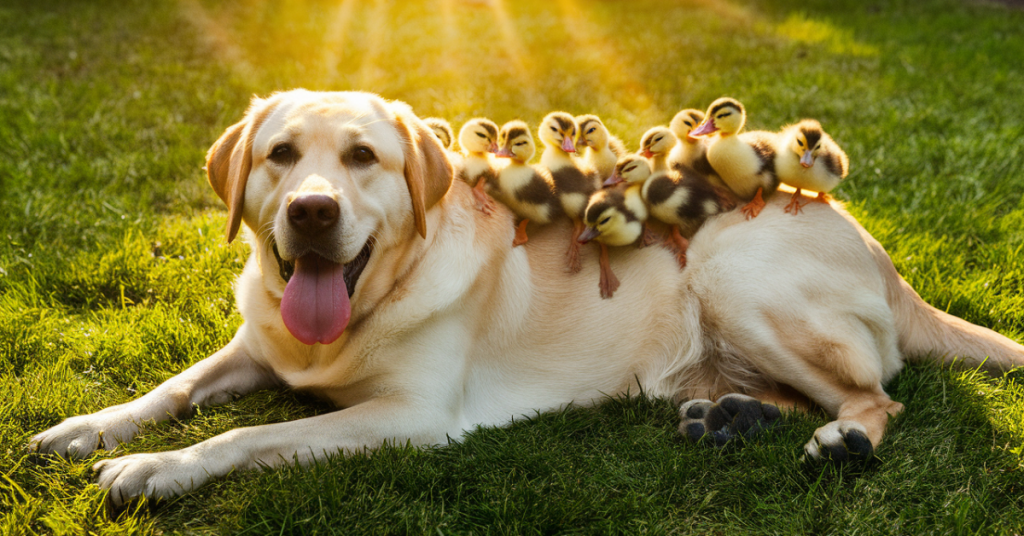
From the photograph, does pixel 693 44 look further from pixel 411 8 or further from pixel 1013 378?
pixel 1013 378

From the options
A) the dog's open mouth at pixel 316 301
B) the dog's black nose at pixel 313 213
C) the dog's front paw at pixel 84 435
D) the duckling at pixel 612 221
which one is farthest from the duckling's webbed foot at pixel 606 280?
the dog's front paw at pixel 84 435

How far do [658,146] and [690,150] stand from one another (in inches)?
6.3

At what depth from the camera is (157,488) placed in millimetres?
2248

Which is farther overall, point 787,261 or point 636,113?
point 636,113

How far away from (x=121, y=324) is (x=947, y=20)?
11.0 m

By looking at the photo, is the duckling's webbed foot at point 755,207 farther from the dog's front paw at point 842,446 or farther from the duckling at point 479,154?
the duckling at point 479,154

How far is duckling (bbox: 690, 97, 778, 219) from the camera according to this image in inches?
126

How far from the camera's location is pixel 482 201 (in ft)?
10.4

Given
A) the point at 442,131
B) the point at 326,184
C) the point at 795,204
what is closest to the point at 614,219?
the point at 795,204

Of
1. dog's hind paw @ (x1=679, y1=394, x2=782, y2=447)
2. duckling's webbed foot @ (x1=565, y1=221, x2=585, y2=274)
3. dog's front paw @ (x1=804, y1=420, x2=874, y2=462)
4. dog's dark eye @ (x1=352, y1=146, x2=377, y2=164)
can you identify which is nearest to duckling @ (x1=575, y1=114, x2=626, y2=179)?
duckling's webbed foot @ (x1=565, y1=221, x2=585, y2=274)

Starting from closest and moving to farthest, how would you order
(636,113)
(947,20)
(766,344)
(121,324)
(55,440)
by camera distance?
(55,440), (766,344), (121,324), (636,113), (947,20)

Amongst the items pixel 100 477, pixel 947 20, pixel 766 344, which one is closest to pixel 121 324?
pixel 100 477

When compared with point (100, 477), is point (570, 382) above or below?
below

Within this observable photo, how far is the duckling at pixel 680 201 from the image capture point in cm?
316
